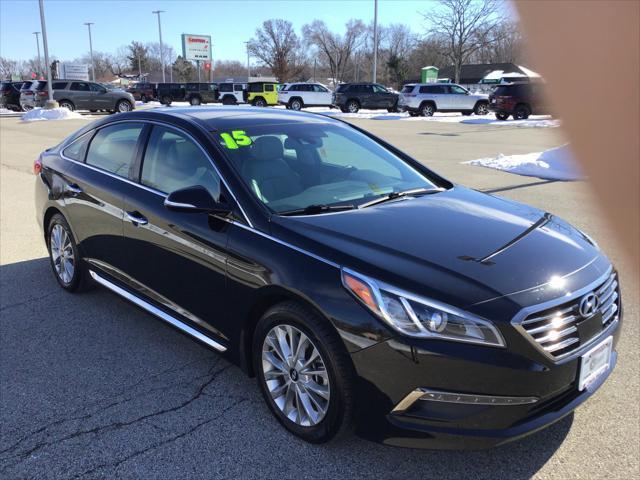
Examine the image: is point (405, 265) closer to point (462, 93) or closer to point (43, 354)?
point (43, 354)

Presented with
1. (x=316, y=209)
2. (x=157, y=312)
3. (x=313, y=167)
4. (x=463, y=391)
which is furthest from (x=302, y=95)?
(x=463, y=391)

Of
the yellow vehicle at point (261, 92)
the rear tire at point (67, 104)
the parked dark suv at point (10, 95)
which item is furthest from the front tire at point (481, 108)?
the parked dark suv at point (10, 95)

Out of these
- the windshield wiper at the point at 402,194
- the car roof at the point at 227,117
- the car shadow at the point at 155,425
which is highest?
the car roof at the point at 227,117

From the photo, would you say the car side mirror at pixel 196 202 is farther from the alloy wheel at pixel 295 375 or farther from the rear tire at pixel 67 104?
the rear tire at pixel 67 104

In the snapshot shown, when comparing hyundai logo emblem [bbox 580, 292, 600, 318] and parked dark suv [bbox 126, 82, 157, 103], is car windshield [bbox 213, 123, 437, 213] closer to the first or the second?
hyundai logo emblem [bbox 580, 292, 600, 318]

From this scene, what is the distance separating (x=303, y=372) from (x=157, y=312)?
133cm

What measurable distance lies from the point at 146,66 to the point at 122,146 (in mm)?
115818

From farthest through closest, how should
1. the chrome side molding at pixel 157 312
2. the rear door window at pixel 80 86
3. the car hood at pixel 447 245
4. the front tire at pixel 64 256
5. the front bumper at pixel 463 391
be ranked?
the rear door window at pixel 80 86, the front tire at pixel 64 256, the chrome side molding at pixel 157 312, the car hood at pixel 447 245, the front bumper at pixel 463 391

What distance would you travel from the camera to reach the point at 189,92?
138 feet

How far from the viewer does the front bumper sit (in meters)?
2.23

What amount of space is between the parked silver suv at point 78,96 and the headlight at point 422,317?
103ft

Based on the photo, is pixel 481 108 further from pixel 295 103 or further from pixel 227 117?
pixel 227 117

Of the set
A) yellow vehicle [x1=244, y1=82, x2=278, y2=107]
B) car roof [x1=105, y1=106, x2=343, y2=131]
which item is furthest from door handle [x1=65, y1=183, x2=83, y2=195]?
yellow vehicle [x1=244, y1=82, x2=278, y2=107]

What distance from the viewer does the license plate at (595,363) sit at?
7.97ft
